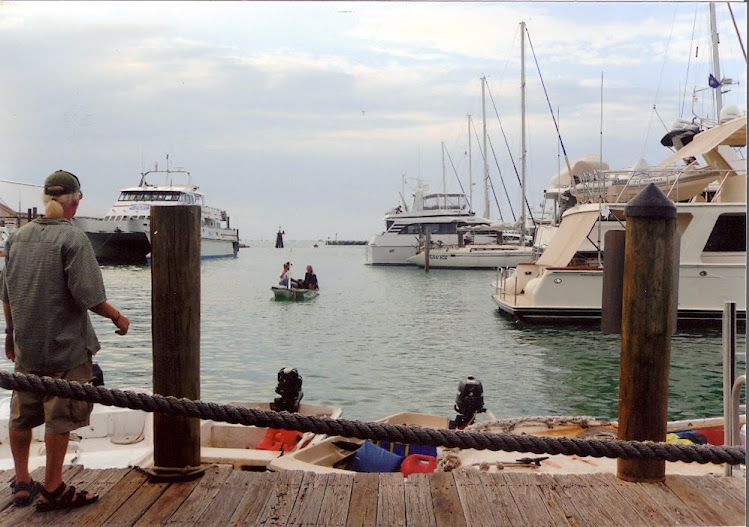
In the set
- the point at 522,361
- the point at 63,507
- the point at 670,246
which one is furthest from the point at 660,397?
the point at 522,361

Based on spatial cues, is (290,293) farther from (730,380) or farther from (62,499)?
(62,499)

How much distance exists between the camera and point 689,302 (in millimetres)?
18141

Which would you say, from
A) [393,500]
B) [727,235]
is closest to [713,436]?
[393,500]

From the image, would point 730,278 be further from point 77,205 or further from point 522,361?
point 77,205

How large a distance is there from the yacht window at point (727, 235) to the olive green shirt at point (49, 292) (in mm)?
18094

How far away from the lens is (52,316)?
312cm

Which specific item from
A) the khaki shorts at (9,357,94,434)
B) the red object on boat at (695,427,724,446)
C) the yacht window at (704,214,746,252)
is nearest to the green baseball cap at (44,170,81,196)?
the khaki shorts at (9,357,94,434)

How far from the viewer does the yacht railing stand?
12.1 feet

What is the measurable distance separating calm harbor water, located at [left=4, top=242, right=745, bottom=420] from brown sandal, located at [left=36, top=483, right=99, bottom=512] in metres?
7.53

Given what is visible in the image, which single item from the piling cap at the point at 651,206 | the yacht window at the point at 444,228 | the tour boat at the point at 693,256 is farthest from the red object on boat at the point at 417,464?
the yacht window at the point at 444,228

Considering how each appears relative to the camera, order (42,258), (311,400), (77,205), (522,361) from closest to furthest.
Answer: (42,258), (77,205), (311,400), (522,361)

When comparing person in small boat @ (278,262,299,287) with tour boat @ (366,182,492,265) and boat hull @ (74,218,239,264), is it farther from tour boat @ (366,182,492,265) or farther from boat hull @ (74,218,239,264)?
tour boat @ (366,182,492,265)

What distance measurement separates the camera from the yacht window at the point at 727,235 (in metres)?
18.5

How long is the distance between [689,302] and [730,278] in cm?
112
